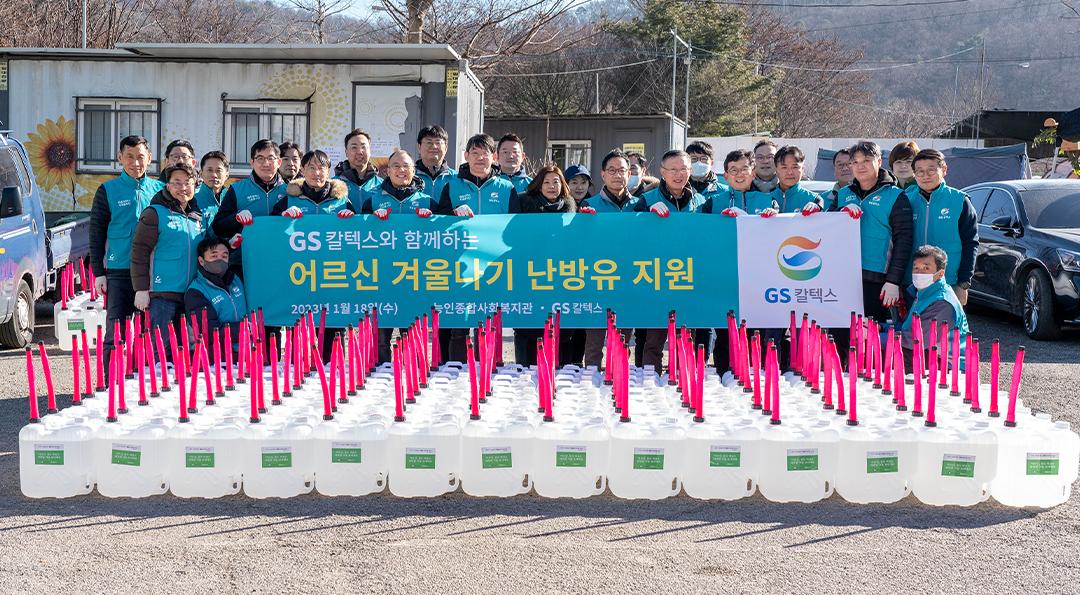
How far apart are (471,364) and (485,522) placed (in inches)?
31.3

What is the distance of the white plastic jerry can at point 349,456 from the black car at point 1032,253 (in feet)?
24.7

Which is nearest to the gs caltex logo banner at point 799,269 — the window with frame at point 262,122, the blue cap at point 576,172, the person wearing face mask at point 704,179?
the person wearing face mask at point 704,179

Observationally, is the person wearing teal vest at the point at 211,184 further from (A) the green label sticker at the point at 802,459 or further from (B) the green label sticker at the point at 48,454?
(A) the green label sticker at the point at 802,459

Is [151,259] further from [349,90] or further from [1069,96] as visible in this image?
[1069,96]

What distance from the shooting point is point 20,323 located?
8891 mm

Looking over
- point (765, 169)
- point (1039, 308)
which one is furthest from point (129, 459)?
point (1039, 308)

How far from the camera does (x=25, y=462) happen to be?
4586 mm

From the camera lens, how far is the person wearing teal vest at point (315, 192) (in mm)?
6805

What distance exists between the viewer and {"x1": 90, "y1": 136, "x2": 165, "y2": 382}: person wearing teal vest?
22.5ft

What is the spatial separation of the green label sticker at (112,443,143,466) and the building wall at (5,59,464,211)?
9032 mm

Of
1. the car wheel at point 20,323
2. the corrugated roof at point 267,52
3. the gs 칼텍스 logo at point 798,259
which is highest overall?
the corrugated roof at point 267,52

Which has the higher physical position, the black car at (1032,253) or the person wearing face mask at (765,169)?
the person wearing face mask at (765,169)

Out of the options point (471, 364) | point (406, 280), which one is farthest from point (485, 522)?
point (406, 280)

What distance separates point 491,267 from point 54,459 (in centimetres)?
310
